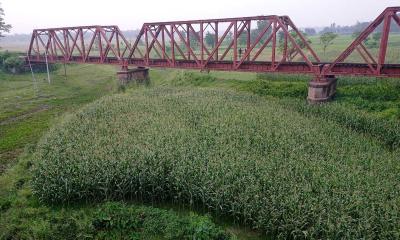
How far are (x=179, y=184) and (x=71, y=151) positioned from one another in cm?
705

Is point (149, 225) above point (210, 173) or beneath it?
beneath

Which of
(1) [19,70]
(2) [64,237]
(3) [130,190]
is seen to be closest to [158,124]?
(3) [130,190]

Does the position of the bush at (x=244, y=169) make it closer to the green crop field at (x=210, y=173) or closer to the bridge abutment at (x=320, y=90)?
the green crop field at (x=210, y=173)

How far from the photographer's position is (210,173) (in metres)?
14.2

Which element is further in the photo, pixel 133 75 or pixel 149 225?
pixel 133 75

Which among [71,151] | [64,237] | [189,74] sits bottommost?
[64,237]

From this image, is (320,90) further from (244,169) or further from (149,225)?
(149,225)

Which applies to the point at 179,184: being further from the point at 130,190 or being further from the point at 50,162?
the point at 50,162

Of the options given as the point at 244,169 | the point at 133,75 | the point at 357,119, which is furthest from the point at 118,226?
the point at 133,75

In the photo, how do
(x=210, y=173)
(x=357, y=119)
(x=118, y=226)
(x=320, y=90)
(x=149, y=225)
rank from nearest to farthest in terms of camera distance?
(x=149, y=225), (x=118, y=226), (x=210, y=173), (x=357, y=119), (x=320, y=90)

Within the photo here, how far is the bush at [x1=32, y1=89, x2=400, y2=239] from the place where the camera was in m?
11.4

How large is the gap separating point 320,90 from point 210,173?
1616 cm

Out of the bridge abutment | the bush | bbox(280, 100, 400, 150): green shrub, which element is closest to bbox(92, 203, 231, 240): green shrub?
the bush

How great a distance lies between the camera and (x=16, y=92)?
4044 centimetres
